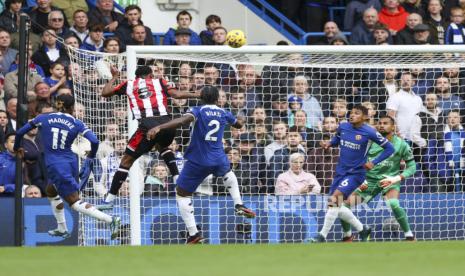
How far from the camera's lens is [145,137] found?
15617 millimetres

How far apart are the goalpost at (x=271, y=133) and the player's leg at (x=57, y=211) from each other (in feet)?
2.87

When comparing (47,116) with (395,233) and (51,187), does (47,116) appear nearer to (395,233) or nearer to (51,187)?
(51,187)

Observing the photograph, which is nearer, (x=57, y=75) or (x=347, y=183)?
(x=347, y=183)

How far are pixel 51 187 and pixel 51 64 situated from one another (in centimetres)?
321

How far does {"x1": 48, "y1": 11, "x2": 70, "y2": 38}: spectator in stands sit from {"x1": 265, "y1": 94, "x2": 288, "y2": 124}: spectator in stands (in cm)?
323

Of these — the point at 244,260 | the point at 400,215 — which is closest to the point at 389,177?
the point at 400,215

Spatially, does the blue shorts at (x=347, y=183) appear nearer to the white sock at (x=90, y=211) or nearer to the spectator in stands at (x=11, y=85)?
the white sock at (x=90, y=211)

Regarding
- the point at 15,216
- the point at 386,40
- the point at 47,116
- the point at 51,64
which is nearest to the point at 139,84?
the point at 47,116

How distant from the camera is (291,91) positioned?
59.6ft

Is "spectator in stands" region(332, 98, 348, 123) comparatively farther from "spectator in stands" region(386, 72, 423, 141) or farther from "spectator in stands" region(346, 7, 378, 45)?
"spectator in stands" region(346, 7, 378, 45)

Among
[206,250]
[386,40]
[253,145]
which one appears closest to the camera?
[206,250]

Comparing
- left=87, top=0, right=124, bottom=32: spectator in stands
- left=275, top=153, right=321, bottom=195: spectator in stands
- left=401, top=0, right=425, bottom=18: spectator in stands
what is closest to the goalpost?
left=275, top=153, right=321, bottom=195: spectator in stands

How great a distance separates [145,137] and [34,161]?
2313mm

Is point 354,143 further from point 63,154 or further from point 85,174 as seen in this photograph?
point 63,154
